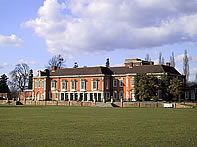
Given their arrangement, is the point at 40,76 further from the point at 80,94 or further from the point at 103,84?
the point at 103,84

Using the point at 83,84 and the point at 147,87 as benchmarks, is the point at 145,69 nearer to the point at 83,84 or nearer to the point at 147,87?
the point at 147,87

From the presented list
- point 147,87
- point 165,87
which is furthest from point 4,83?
point 165,87

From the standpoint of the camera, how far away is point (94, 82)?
2643 inches

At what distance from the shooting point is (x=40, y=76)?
75.0 meters

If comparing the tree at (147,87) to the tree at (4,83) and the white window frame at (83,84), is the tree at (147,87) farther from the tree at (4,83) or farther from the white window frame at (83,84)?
the tree at (4,83)

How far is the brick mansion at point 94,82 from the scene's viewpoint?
63719 mm

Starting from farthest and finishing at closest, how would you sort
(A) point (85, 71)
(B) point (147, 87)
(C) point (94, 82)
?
1. (A) point (85, 71)
2. (C) point (94, 82)
3. (B) point (147, 87)

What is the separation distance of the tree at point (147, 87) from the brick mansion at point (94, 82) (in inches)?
158

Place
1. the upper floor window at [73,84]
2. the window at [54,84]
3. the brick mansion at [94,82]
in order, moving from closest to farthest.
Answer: the brick mansion at [94,82]
the upper floor window at [73,84]
the window at [54,84]

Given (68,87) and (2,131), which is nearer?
(2,131)

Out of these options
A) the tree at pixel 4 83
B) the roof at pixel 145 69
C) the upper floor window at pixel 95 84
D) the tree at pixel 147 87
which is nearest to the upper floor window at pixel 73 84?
the upper floor window at pixel 95 84

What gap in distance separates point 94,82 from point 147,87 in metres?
15.0

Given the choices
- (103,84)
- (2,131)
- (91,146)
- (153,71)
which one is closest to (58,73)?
(103,84)

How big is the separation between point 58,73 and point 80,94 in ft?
27.2
